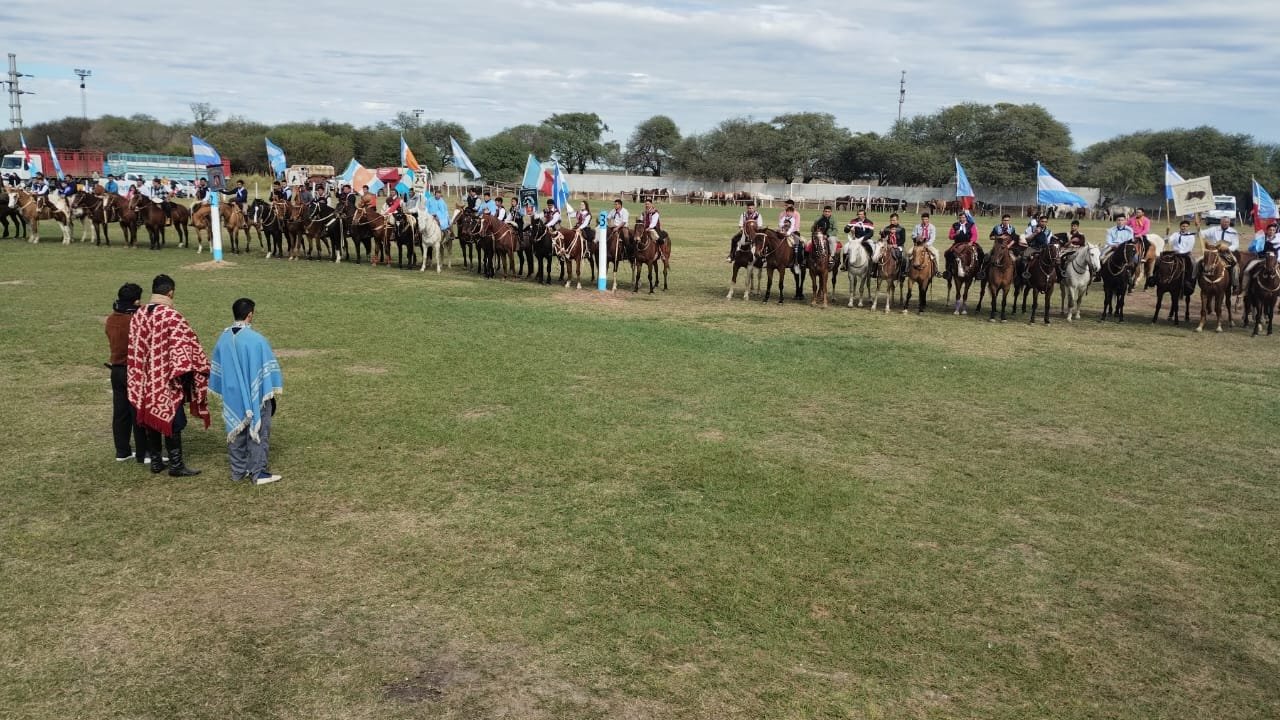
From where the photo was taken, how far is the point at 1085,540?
709 cm

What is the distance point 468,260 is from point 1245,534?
20706 millimetres

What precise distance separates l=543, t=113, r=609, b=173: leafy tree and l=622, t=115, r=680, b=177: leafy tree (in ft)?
14.0

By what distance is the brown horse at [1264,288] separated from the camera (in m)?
16.7

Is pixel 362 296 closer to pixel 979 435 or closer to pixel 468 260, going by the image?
pixel 468 260

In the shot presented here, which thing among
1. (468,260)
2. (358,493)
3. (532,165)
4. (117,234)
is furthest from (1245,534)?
(117,234)

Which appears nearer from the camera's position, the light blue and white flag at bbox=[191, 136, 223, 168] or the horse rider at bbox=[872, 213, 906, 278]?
the horse rider at bbox=[872, 213, 906, 278]

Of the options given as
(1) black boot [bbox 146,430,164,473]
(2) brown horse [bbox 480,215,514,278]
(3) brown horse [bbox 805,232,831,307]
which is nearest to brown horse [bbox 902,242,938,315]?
(3) brown horse [bbox 805,232,831,307]

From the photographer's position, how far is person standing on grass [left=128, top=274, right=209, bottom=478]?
7.55 metres

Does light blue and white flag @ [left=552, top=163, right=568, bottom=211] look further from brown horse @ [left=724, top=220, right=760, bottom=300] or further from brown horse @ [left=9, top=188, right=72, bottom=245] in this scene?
brown horse @ [left=9, top=188, right=72, bottom=245]

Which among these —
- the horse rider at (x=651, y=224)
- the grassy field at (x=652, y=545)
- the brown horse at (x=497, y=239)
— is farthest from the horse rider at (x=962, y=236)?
the brown horse at (x=497, y=239)

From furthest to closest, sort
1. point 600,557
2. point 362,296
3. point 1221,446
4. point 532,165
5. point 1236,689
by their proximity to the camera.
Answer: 1. point 532,165
2. point 362,296
3. point 1221,446
4. point 600,557
5. point 1236,689

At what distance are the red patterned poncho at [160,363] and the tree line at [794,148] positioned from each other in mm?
70972

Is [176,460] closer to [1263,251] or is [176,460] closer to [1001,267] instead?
[1001,267]

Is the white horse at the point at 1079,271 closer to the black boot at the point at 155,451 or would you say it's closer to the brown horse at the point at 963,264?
the brown horse at the point at 963,264
